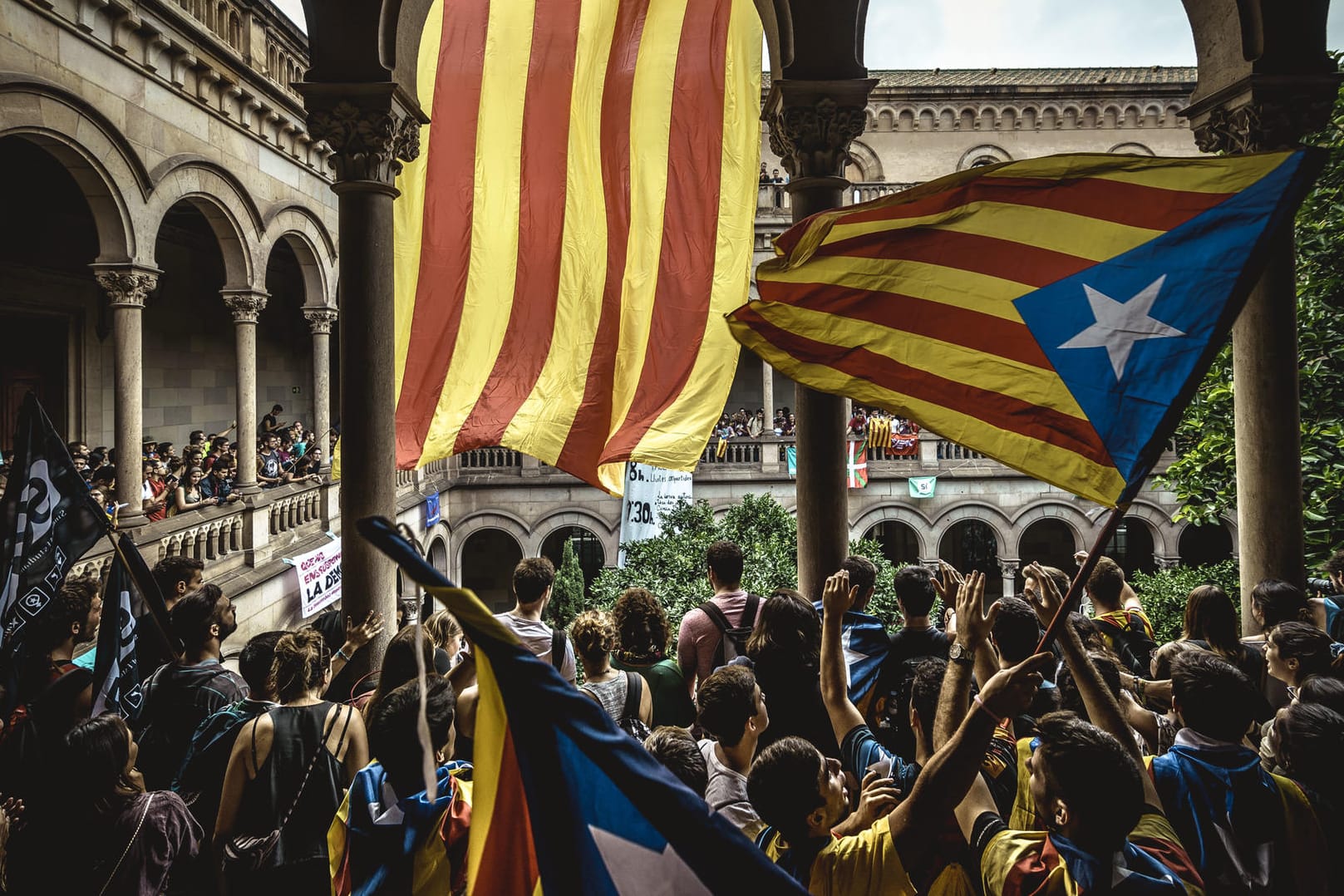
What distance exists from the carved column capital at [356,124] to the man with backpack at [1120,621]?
15.8 feet

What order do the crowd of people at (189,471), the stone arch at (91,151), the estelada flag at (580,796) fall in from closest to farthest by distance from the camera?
the estelada flag at (580,796) < the stone arch at (91,151) < the crowd of people at (189,471)

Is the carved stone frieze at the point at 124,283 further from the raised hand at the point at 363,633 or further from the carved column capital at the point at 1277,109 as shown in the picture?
the carved column capital at the point at 1277,109

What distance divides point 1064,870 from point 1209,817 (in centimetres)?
72

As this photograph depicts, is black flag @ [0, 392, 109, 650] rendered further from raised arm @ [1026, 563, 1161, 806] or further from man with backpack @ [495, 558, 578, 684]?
raised arm @ [1026, 563, 1161, 806]

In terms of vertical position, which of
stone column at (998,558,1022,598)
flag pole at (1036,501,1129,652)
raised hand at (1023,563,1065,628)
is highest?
flag pole at (1036,501,1129,652)

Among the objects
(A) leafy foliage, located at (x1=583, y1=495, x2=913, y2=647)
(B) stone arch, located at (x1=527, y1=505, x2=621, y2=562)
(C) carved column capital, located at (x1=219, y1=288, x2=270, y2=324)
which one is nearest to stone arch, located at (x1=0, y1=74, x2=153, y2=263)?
(C) carved column capital, located at (x1=219, y1=288, x2=270, y2=324)

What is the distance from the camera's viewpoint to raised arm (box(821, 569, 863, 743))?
9.09 feet

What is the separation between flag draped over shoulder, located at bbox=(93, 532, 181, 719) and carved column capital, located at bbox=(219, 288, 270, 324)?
10323 mm

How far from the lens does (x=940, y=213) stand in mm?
3180

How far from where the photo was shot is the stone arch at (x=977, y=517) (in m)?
21.7

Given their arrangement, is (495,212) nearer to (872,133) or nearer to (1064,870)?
(1064,870)

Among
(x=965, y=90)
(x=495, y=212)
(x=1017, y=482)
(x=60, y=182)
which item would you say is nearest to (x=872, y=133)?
(x=965, y=90)

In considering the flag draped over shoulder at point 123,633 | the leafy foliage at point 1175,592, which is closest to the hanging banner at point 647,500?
the leafy foliage at point 1175,592

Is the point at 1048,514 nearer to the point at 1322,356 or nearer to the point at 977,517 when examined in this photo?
the point at 977,517
